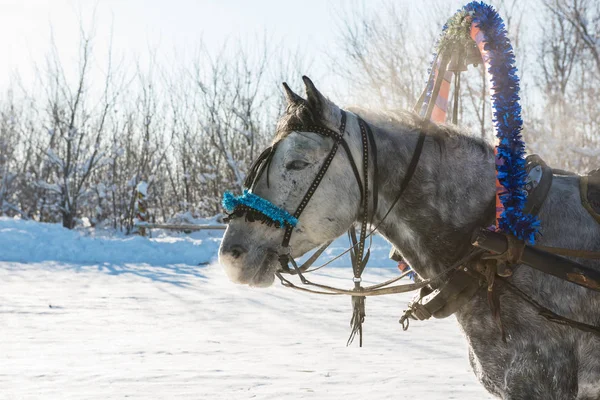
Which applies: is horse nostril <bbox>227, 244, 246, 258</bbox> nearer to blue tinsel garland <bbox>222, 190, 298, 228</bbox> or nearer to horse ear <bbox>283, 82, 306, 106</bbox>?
blue tinsel garland <bbox>222, 190, 298, 228</bbox>

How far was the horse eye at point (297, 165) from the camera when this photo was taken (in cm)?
222

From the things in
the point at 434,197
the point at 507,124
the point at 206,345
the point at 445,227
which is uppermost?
the point at 507,124

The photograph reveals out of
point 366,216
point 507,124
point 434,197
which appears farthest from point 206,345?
point 507,124

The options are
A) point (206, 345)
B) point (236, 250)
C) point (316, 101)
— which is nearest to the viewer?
point (236, 250)

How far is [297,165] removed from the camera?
222 centimetres

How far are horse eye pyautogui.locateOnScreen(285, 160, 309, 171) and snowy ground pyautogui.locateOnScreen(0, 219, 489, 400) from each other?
223 centimetres

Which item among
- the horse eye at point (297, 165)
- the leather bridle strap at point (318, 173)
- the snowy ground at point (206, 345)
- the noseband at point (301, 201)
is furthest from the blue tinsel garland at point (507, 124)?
the snowy ground at point (206, 345)

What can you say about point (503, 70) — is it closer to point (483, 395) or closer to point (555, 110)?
point (483, 395)

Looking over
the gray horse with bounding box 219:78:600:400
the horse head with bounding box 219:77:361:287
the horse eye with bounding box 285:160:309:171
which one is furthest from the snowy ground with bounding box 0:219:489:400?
the horse eye with bounding box 285:160:309:171

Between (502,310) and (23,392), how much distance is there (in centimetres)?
326

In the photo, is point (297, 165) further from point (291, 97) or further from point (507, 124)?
point (507, 124)

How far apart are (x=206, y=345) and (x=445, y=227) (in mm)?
3903

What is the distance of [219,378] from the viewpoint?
14.6 feet

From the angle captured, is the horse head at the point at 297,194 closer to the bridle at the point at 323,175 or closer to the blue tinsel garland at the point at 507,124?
the bridle at the point at 323,175
